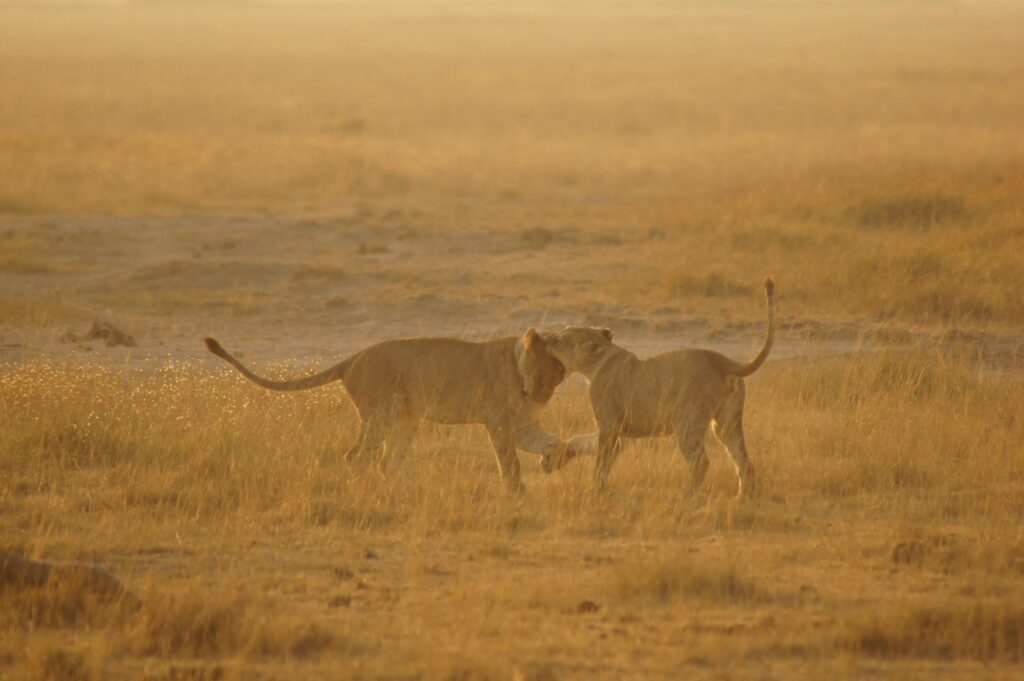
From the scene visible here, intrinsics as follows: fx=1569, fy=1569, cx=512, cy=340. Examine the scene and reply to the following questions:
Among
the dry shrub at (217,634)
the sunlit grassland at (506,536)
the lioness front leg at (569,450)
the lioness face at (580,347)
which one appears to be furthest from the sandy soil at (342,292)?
the dry shrub at (217,634)

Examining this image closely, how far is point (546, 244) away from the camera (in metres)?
15.6

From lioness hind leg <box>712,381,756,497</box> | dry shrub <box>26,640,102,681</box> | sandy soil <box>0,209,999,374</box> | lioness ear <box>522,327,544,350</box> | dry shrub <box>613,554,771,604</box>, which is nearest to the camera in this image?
dry shrub <box>26,640,102,681</box>

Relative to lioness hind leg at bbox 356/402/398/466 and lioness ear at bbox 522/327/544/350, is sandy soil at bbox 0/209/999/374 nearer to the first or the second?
lioness hind leg at bbox 356/402/398/466

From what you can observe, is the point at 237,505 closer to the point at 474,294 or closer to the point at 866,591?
the point at 866,591

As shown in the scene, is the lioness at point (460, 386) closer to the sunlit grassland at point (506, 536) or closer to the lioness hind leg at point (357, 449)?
the lioness hind leg at point (357, 449)

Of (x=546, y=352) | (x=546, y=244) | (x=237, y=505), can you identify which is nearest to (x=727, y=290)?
(x=546, y=244)

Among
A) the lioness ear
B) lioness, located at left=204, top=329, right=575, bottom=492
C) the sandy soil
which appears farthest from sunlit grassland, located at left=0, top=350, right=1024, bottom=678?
the sandy soil

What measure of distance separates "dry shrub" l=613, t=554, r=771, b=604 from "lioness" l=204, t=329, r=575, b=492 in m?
1.54

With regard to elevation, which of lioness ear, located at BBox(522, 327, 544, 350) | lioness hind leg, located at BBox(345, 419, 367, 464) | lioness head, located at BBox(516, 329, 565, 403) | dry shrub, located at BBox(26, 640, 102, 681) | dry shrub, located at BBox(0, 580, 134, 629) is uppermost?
lioness ear, located at BBox(522, 327, 544, 350)

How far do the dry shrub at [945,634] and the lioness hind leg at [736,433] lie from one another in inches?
72.1

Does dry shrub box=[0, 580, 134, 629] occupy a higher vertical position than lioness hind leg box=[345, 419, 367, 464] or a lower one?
lower

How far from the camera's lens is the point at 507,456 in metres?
7.19

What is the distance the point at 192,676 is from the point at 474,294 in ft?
27.2

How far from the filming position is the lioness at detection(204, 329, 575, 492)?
23.7 ft
